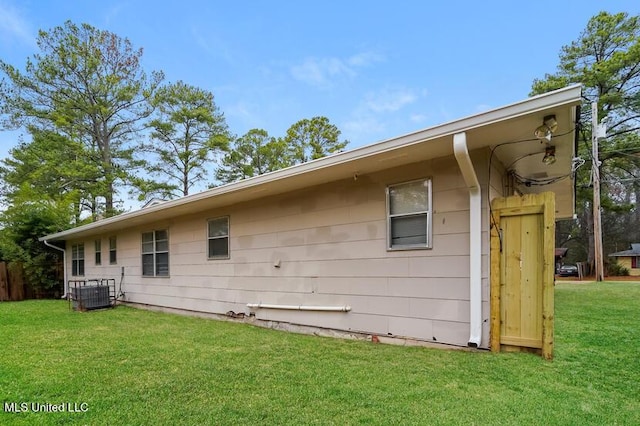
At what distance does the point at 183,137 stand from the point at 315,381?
17428 mm

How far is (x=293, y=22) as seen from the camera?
10.7m

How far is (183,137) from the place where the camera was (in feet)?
59.7

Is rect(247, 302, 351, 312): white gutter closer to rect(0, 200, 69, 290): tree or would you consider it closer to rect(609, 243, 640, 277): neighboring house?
rect(0, 200, 69, 290): tree

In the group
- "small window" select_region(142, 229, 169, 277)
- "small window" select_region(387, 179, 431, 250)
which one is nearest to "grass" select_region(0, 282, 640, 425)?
"small window" select_region(387, 179, 431, 250)

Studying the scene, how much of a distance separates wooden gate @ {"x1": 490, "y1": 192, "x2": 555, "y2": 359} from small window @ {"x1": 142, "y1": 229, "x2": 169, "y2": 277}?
23.1 ft

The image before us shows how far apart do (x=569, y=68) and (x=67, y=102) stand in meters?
24.1

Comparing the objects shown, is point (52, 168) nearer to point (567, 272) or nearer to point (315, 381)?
point (315, 381)

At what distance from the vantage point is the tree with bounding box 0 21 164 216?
47.4ft

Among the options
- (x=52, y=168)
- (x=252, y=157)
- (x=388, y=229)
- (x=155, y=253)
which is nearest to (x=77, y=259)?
(x=52, y=168)

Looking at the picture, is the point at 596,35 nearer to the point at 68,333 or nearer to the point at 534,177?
the point at 534,177

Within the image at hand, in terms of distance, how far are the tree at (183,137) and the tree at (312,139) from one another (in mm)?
3649

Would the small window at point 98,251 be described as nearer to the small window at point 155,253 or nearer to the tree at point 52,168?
the small window at point 155,253

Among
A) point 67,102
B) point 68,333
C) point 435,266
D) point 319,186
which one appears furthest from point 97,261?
point 435,266

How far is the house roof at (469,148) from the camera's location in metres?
3.08
